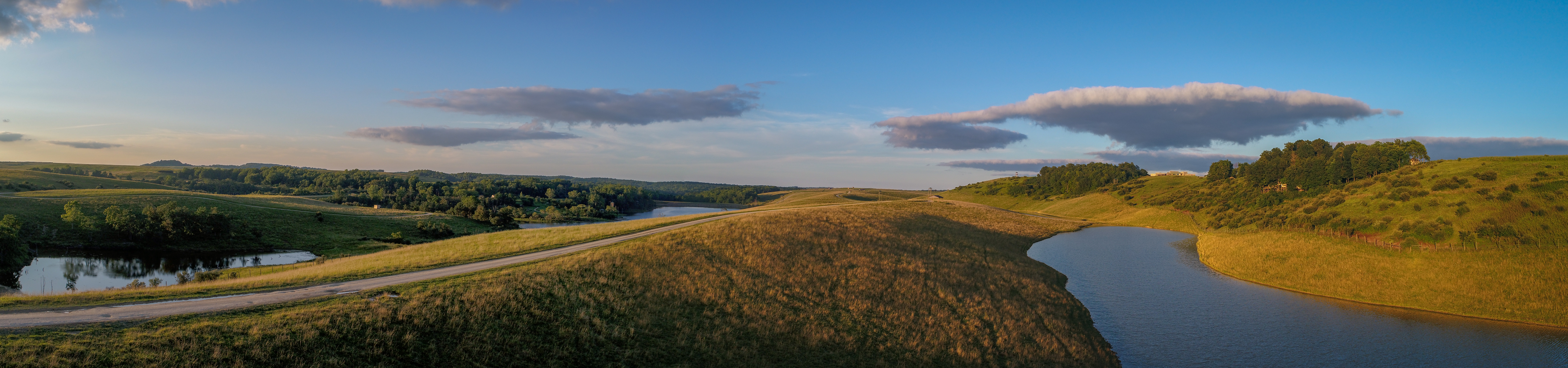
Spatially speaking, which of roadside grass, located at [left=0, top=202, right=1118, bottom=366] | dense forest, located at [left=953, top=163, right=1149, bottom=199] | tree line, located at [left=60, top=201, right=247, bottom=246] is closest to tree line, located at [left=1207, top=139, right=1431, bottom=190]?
roadside grass, located at [left=0, top=202, right=1118, bottom=366]

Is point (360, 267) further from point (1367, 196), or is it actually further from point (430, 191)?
point (430, 191)

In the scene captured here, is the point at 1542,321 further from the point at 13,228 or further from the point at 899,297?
the point at 13,228

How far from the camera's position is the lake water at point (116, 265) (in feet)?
95.2

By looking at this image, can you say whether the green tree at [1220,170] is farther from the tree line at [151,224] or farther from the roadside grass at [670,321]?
the tree line at [151,224]

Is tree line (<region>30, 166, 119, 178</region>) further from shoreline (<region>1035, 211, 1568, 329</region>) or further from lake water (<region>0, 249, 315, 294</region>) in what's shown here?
shoreline (<region>1035, 211, 1568, 329</region>)

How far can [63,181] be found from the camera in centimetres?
7906

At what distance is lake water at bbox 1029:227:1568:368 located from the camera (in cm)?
2128

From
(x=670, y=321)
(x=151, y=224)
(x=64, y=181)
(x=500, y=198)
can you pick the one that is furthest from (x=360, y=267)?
(x=500, y=198)

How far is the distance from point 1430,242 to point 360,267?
66.4m

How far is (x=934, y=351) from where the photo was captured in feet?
64.7

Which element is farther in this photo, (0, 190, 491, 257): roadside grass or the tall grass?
(0, 190, 491, 257): roadside grass

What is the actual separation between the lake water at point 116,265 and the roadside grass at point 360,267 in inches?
323

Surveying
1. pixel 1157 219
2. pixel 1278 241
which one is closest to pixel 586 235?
pixel 1278 241

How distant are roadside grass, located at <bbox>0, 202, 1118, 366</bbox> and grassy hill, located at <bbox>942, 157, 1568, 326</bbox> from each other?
18.5m
